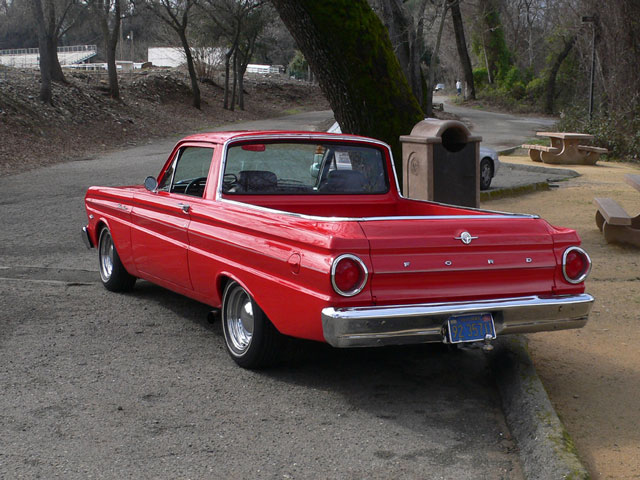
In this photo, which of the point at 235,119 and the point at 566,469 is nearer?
the point at 566,469

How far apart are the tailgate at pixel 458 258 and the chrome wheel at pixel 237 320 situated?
1168 millimetres

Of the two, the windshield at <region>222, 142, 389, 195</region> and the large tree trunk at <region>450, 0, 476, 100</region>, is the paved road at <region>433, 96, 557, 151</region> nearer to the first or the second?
the large tree trunk at <region>450, 0, 476, 100</region>

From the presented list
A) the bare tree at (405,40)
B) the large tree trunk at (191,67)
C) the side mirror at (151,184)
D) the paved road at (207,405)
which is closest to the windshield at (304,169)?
the side mirror at (151,184)

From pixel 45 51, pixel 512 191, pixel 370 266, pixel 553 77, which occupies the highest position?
pixel 45 51

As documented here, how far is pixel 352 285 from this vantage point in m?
4.57

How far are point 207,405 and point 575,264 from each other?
7.71 feet

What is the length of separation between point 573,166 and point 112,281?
15.1 metres

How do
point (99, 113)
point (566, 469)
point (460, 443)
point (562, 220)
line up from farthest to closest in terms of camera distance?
point (99, 113) → point (562, 220) → point (460, 443) → point (566, 469)

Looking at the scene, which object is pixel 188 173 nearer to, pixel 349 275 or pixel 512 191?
pixel 349 275

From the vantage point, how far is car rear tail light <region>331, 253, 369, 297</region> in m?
4.52

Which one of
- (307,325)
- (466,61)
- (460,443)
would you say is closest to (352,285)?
(307,325)

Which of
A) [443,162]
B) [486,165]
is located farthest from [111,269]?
[486,165]

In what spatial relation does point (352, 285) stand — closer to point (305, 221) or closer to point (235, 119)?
point (305, 221)

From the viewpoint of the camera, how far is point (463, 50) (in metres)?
49.6
